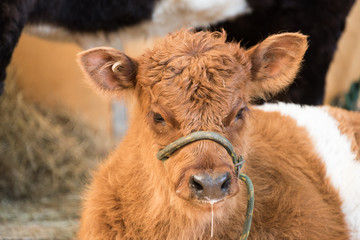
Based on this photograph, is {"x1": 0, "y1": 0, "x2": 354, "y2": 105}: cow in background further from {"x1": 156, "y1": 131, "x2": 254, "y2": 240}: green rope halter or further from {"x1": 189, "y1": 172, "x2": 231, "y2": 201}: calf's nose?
{"x1": 189, "y1": 172, "x2": 231, "y2": 201}: calf's nose

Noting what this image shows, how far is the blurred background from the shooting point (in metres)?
4.28

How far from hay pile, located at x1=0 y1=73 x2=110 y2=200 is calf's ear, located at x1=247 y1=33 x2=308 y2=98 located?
2.66 meters

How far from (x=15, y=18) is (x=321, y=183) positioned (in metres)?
2.11

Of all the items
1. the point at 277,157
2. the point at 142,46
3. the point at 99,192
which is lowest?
the point at 142,46

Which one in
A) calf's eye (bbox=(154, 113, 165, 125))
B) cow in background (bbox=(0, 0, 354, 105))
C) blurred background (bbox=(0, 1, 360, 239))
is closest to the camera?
calf's eye (bbox=(154, 113, 165, 125))

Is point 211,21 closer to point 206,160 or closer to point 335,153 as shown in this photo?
point 335,153

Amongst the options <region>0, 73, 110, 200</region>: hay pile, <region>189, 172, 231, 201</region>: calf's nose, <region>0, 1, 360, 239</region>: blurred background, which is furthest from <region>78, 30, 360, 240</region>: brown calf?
<region>0, 73, 110, 200</region>: hay pile

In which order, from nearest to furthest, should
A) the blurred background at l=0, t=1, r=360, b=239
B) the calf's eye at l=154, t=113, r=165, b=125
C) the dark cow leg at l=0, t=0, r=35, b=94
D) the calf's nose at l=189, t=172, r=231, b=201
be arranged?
the calf's nose at l=189, t=172, r=231, b=201, the calf's eye at l=154, t=113, r=165, b=125, the dark cow leg at l=0, t=0, r=35, b=94, the blurred background at l=0, t=1, r=360, b=239

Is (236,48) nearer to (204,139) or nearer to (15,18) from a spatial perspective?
(204,139)

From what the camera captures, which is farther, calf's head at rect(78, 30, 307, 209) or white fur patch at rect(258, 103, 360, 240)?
white fur patch at rect(258, 103, 360, 240)

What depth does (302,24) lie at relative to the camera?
4.07 m

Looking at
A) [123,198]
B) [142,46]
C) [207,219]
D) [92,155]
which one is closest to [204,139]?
[207,219]

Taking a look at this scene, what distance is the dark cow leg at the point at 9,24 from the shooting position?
3.20 metres

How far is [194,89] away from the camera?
2.17m
